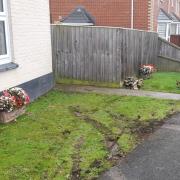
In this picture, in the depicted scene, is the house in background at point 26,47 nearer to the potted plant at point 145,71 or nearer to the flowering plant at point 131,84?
the flowering plant at point 131,84

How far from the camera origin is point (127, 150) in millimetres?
6484

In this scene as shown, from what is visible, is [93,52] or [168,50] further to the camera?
[168,50]

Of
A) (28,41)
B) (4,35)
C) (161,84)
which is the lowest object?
(161,84)

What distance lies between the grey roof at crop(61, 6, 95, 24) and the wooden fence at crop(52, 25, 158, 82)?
29.3ft

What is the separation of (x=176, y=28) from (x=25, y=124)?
25.8 metres

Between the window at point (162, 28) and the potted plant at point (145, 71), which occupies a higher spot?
the window at point (162, 28)

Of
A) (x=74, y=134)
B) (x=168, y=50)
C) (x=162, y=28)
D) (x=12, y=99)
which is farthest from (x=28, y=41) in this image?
(x=162, y=28)

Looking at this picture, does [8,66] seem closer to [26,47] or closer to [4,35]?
[4,35]

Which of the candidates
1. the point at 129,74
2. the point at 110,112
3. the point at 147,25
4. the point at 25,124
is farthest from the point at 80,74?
the point at 147,25

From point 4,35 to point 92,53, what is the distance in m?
4.02

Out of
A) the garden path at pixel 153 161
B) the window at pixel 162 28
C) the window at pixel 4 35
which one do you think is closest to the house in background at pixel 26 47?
the window at pixel 4 35

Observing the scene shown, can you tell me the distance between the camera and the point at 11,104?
7930 millimetres

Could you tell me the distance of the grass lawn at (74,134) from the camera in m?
5.65

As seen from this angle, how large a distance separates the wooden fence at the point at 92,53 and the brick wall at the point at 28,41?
1207 mm
